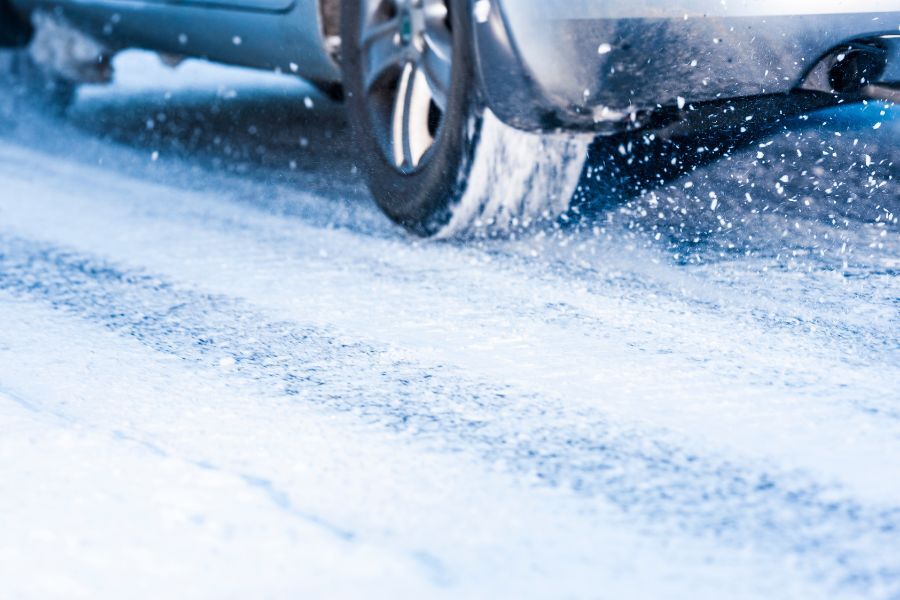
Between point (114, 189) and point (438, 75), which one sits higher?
point (438, 75)

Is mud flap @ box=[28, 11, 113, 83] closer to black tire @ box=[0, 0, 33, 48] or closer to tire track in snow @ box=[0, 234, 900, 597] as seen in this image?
black tire @ box=[0, 0, 33, 48]

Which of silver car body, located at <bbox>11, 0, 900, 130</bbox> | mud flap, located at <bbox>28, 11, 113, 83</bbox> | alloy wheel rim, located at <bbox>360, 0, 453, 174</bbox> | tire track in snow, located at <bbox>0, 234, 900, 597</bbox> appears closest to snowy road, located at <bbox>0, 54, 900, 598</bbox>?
tire track in snow, located at <bbox>0, 234, 900, 597</bbox>

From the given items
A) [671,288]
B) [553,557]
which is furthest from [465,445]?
[671,288]

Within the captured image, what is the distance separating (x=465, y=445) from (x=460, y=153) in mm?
1378

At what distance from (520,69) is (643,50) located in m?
0.29

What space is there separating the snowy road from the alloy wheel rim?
0.93 ft

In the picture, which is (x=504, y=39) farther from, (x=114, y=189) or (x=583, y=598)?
(x=114, y=189)

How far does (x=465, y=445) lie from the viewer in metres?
2.09

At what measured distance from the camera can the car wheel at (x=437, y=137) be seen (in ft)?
10.8

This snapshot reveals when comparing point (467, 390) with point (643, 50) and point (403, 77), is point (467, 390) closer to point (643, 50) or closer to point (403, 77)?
point (643, 50)

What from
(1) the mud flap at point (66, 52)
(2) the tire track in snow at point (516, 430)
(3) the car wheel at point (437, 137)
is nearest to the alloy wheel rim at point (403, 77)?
(3) the car wheel at point (437, 137)

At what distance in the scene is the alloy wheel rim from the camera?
3.40 meters

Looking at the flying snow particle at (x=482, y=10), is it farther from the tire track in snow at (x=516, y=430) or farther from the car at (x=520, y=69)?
the tire track in snow at (x=516, y=430)

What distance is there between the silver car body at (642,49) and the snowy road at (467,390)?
0.46 m
